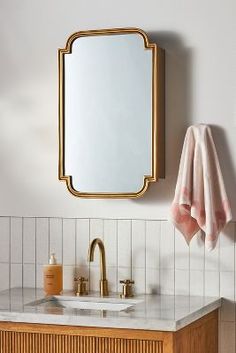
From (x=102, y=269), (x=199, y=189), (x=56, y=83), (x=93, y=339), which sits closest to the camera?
(x=93, y=339)

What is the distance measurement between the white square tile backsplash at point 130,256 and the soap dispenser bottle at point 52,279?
0.12m

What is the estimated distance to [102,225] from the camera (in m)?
3.54

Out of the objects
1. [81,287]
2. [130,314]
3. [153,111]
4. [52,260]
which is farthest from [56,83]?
[130,314]

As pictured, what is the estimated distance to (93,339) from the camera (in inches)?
116

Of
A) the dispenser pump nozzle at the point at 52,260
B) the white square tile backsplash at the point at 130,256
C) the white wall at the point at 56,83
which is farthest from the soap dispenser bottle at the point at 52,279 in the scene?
the white wall at the point at 56,83

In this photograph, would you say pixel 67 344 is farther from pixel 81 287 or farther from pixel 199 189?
pixel 199 189

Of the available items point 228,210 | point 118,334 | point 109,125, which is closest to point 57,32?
point 109,125

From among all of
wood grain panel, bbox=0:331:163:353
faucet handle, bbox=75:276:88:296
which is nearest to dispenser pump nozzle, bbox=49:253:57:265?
faucet handle, bbox=75:276:88:296

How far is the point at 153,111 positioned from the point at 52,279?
31.2 inches

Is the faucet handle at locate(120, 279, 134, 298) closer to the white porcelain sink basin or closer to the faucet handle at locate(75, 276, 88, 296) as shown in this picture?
the white porcelain sink basin

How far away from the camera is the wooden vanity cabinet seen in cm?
285

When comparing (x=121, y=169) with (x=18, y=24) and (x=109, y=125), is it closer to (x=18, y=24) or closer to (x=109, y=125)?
(x=109, y=125)

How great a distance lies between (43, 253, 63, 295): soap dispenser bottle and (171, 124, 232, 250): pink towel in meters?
0.54

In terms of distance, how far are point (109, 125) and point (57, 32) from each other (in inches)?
19.2
